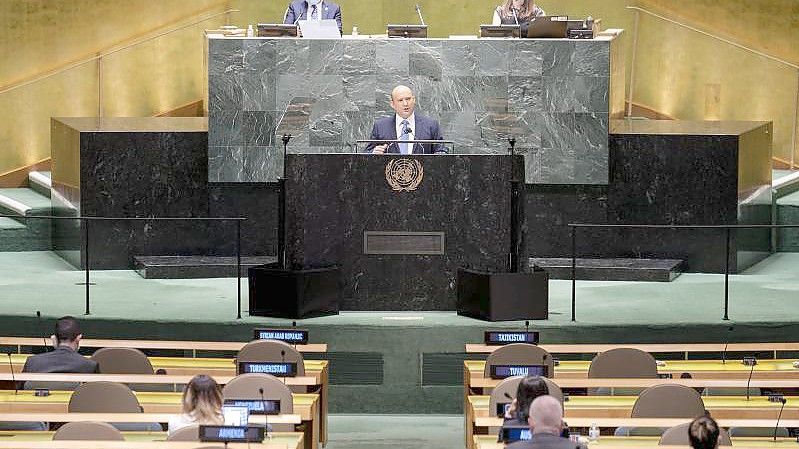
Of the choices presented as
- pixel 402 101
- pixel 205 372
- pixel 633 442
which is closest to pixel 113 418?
pixel 205 372

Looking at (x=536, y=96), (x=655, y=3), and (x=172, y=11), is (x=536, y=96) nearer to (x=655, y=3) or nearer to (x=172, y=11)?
(x=655, y=3)

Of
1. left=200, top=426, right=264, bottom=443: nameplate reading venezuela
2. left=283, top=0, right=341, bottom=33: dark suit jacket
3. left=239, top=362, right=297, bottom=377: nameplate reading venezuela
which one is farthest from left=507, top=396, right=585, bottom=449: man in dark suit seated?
left=283, top=0, right=341, bottom=33: dark suit jacket

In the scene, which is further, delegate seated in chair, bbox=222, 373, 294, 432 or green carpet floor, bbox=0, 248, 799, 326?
green carpet floor, bbox=0, 248, 799, 326

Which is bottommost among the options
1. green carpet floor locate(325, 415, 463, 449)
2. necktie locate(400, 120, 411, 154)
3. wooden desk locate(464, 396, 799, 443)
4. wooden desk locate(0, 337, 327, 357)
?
green carpet floor locate(325, 415, 463, 449)

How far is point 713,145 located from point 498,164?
3295 mm

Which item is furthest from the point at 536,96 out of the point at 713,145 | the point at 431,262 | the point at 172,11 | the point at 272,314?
the point at 172,11

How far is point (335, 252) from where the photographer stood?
13.9 m

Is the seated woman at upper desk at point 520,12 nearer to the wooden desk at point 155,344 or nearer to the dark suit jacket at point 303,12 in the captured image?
the dark suit jacket at point 303,12

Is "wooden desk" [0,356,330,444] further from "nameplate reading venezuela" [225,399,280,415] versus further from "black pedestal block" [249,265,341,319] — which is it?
"black pedestal block" [249,265,341,319]

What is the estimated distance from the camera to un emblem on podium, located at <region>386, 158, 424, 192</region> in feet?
45.3

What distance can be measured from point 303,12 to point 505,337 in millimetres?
5948

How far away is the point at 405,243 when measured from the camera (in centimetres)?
1389

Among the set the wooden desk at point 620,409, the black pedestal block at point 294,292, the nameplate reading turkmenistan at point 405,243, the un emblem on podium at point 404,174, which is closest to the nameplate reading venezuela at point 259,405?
the wooden desk at point 620,409

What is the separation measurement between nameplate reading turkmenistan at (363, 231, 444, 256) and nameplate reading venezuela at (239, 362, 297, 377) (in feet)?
9.87
